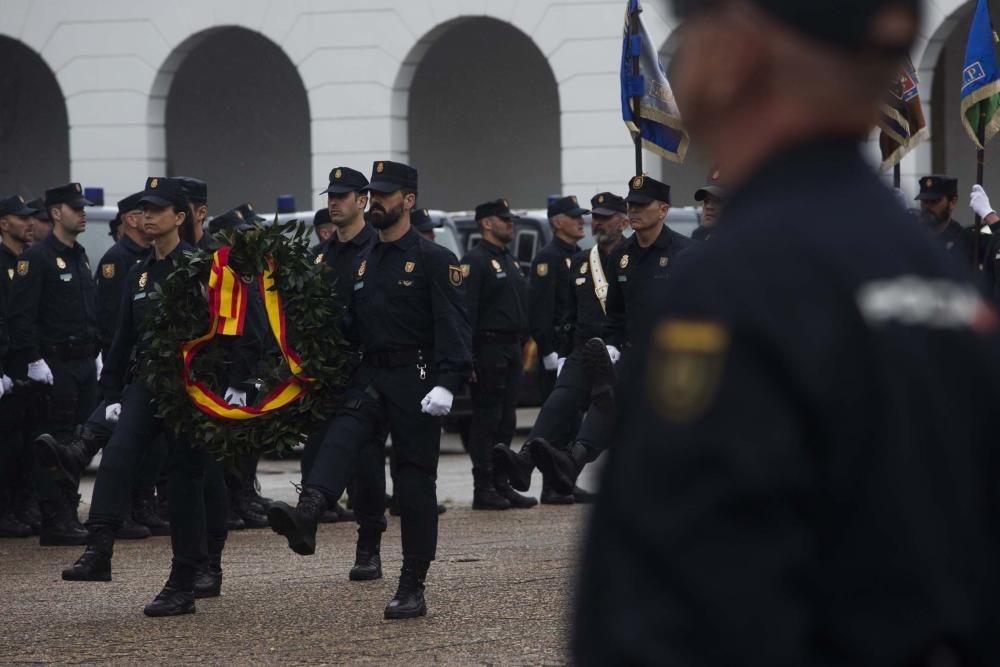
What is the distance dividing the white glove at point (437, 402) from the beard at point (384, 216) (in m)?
0.89

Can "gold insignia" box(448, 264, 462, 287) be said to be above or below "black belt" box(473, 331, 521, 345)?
above

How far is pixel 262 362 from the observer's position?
8.36 metres

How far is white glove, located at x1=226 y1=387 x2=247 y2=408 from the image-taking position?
8633mm

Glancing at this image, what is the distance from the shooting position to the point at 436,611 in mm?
7867

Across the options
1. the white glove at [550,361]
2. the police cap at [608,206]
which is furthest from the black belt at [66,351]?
the police cap at [608,206]

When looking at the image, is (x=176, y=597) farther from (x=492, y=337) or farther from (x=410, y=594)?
(x=492, y=337)

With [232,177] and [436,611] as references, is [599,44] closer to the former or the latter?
[232,177]

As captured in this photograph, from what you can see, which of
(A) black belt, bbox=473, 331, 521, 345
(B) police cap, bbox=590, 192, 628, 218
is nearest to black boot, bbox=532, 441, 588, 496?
(A) black belt, bbox=473, 331, 521, 345

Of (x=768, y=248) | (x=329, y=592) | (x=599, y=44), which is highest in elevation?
(x=599, y=44)

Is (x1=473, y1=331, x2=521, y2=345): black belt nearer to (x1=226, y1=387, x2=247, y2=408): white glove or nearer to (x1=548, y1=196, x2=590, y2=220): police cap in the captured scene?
(x1=548, y1=196, x2=590, y2=220): police cap

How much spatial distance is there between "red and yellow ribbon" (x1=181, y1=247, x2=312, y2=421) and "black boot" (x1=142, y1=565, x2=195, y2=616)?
730mm

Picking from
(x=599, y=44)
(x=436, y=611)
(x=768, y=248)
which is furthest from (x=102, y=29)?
(x=768, y=248)

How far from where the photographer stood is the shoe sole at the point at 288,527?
289 inches

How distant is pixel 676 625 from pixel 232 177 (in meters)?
27.4
